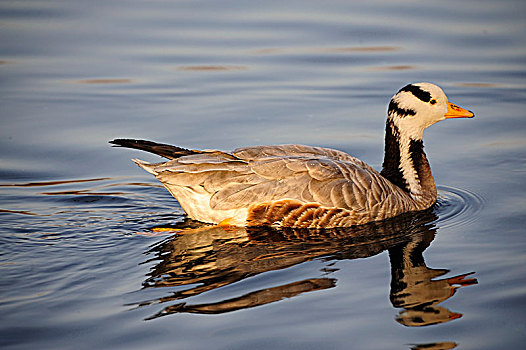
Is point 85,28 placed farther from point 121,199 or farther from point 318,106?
point 121,199

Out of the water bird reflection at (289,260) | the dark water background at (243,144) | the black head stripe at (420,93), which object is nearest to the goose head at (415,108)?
the black head stripe at (420,93)

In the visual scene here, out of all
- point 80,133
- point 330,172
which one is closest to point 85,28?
point 80,133

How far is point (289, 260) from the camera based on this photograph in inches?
302

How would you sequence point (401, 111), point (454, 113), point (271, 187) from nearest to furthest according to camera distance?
1. point (271, 187)
2. point (401, 111)
3. point (454, 113)

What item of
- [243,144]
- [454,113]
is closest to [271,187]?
[243,144]

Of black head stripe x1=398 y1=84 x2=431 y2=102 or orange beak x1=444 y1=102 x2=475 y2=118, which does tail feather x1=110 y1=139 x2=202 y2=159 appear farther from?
orange beak x1=444 y1=102 x2=475 y2=118

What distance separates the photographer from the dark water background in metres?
6.31

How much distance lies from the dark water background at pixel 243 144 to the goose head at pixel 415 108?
40.4 inches

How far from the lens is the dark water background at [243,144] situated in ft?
20.7

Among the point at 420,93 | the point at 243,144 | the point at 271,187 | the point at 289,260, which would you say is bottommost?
the point at 289,260

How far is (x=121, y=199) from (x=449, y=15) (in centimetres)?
1024

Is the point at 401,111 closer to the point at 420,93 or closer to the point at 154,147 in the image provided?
the point at 420,93

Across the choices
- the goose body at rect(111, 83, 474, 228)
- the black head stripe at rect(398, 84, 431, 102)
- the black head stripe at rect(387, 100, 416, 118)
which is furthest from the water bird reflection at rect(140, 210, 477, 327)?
the black head stripe at rect(398, 84, 431, 102)

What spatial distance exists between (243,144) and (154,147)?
2787mm
